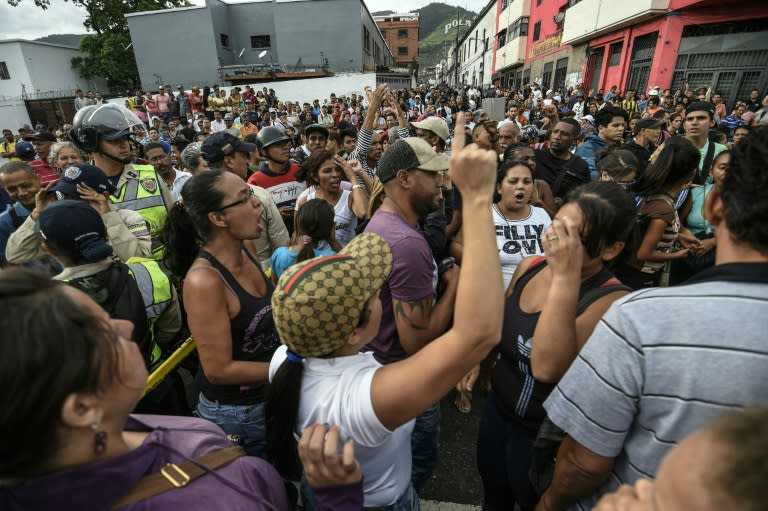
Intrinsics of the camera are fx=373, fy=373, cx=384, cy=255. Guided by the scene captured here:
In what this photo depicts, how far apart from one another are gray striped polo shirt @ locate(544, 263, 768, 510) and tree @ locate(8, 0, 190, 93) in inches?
1684

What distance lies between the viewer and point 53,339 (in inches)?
30.7

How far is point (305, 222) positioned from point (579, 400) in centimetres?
206

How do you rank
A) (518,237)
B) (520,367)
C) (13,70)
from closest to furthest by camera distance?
1. (520,367)
2. (518,237)
3. (13,70)

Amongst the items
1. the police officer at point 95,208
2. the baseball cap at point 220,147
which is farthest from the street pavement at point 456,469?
the baseball cap at point 220,147

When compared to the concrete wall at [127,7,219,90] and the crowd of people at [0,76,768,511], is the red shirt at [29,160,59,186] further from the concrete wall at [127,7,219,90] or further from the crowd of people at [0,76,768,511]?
the concrete wall at [127,7,219,90]

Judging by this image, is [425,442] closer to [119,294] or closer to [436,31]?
[119,294]

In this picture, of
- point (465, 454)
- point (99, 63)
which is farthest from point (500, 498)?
point (99, 63)

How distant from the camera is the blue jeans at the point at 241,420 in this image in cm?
200

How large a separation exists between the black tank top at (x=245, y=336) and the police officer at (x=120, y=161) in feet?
5.53

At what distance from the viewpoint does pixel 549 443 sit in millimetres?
1414

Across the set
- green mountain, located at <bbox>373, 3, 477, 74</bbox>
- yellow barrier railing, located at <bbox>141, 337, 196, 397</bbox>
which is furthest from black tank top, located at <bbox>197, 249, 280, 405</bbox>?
green mountain, located at <bbox>373, 3, 477, 74</bbox>

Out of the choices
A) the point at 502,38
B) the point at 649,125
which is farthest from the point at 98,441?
the point at 502,38

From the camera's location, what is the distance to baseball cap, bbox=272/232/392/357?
1101mm

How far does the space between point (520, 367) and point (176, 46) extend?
36.1 meters
